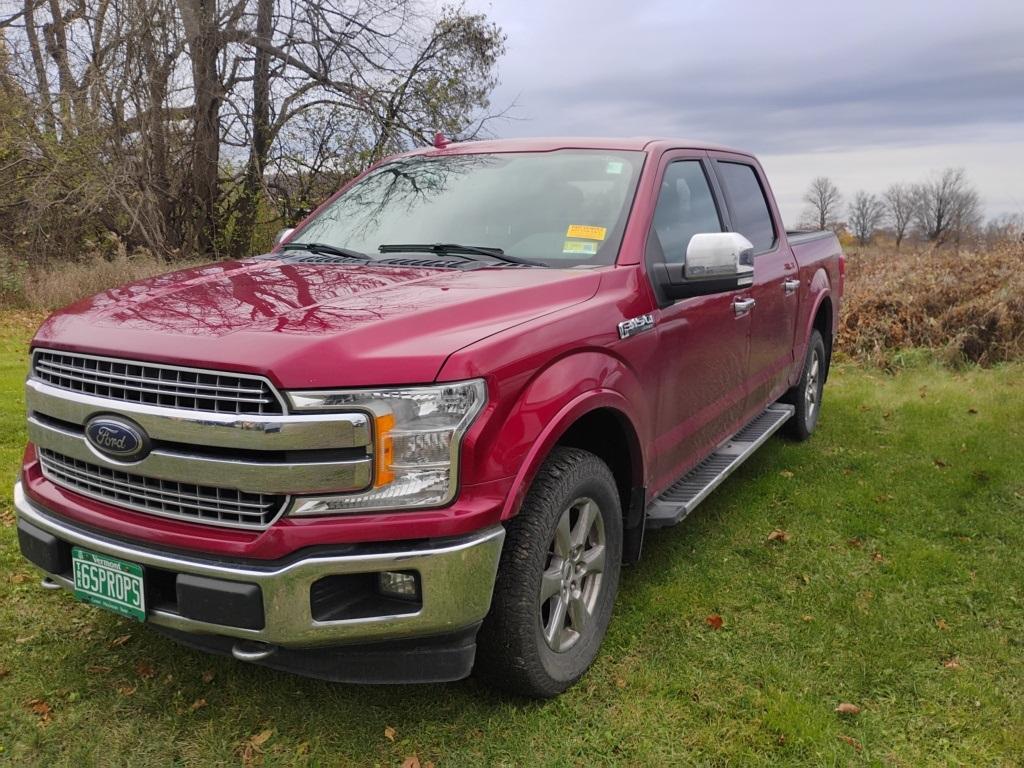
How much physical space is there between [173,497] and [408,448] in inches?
28.2

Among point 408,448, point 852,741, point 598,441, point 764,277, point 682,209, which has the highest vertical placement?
point 682,209

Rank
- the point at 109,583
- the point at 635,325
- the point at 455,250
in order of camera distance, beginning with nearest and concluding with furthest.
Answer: the point at 109,583, the point at 635,325, the point at 455,250

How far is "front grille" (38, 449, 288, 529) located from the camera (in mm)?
2295

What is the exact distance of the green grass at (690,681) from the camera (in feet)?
8.79

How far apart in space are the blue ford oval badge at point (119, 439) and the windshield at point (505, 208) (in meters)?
1.42

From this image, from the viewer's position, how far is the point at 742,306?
13.7 feet

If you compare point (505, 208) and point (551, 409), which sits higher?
point (505, 208)

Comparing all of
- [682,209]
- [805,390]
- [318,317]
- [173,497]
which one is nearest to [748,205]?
[682,209]

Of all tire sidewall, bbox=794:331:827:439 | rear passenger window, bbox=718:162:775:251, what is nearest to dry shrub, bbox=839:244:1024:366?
tire sidewall, bbox=794:331:827:439

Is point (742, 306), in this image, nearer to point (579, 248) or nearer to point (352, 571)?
point (579, 248)

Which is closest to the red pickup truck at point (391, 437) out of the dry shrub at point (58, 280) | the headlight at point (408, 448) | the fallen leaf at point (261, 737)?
the headlight at point (408, 448)

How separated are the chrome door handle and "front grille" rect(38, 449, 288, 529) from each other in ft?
8.47

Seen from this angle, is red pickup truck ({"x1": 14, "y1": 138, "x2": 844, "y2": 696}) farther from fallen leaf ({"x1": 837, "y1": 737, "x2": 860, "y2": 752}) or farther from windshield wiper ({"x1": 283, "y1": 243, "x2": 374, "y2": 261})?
fallen leaf ({"x1": 837, "y1": 737, "x2": 860, "y2": 752})

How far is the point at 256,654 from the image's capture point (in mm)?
2373
